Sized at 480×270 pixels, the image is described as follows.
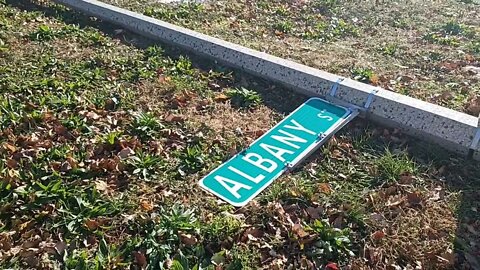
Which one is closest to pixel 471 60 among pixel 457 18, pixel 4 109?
pixel 457 18

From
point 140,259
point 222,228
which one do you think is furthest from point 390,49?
point 140,259

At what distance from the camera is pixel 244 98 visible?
4.16 m

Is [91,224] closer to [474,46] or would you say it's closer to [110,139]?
[110,139]

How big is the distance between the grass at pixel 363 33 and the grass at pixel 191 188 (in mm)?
575

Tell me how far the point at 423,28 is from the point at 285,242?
4.47m

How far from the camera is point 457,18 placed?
6.38 meters

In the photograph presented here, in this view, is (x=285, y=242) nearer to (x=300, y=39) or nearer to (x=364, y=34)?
(x=300, y=39)

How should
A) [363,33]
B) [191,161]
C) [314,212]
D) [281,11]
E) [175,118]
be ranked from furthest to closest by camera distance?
[281,11] < [363,33] < [175,118] < [191,161] < [314,212]

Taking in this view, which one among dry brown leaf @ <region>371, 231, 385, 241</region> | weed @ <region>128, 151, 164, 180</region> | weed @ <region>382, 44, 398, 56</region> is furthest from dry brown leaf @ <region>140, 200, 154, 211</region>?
weed @ <region>382, 44, 398, 56</region>

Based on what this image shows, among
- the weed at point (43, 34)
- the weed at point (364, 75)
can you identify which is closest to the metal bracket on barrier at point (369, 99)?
the weed at point (364, 75)

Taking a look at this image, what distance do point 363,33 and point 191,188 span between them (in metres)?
3.84

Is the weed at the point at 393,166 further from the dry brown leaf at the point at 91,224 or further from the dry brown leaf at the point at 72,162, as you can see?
the dry brown leaf at the point at 72,162

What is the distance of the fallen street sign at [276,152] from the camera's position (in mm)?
3092

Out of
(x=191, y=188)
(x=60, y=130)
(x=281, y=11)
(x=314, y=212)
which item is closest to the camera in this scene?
(x=314, y=212)
